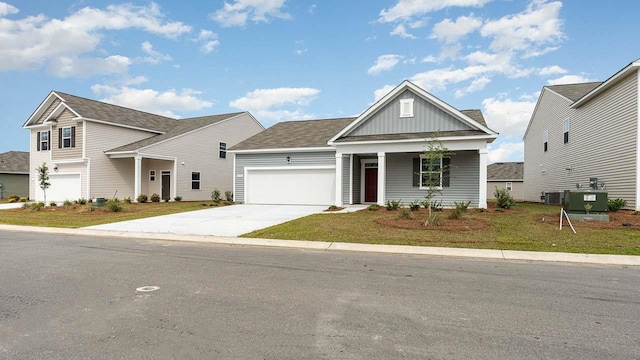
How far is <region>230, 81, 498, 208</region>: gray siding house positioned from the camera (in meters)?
17.8

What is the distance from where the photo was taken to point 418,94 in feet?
60.5

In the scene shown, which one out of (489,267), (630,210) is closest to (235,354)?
(489,267)

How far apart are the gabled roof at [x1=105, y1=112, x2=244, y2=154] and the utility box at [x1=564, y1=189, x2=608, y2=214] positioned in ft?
77.9

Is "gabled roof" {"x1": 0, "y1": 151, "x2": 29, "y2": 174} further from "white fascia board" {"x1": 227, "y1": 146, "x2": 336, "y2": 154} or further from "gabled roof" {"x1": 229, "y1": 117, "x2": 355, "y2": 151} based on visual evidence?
"white fascia board" {"x1": 227, "y1": 146, "x2": 336, "y2": 154}

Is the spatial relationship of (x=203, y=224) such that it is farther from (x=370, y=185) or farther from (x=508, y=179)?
(x=508, y=179)

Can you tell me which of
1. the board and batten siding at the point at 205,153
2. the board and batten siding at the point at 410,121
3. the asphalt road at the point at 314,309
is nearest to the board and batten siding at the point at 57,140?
the board and batten siding at the point at 205,153

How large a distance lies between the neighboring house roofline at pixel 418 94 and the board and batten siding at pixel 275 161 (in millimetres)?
1835

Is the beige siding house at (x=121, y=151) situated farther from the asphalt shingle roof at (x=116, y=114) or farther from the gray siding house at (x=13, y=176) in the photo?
the gray siding house at (x=13, y=176)

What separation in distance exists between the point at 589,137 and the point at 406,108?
30.1 ft

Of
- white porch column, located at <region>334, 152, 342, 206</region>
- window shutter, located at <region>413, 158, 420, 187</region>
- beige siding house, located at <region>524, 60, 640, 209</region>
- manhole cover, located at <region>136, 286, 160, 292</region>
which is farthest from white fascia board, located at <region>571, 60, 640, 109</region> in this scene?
manhole cover, located at <region>136, 286, 160, 292</region>

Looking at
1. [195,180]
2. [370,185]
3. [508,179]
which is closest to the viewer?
[370,185]

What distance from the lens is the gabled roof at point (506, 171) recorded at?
45756 millimetres

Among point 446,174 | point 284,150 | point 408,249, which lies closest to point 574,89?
point 446,174

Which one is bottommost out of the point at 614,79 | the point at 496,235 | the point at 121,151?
the point at 496,235
